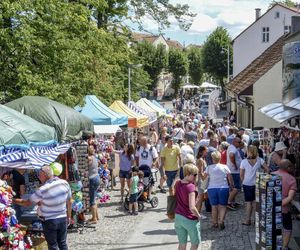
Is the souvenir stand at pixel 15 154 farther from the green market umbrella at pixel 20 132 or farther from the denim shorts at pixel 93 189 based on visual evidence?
the denim shorts at pixel 93 189

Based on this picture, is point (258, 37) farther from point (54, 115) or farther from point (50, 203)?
point (50, 203)

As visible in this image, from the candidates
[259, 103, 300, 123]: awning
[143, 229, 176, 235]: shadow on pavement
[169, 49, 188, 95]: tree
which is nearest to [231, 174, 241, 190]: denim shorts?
[259, 103, 300, 123]: awning

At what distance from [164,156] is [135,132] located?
10.5 m

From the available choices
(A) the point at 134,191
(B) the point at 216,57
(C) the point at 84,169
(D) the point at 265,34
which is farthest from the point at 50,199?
(B) the point at 216,57

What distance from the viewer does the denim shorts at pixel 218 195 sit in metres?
11.5

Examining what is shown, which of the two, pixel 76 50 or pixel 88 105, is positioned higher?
pixel 76 50

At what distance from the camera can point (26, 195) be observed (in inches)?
414

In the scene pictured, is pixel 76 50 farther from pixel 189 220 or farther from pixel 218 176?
pixel 189 220

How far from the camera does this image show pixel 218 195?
37.9 feet

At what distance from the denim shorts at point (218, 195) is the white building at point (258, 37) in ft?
138

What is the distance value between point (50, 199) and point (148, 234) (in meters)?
3.57

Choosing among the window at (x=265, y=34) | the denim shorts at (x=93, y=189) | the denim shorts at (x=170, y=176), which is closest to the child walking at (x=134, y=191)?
the denim shorts at (x=93, y=189)

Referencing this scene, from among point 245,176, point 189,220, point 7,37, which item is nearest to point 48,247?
point 189,220

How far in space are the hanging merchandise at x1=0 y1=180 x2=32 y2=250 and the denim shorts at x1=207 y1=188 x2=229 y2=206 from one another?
4.70 m
